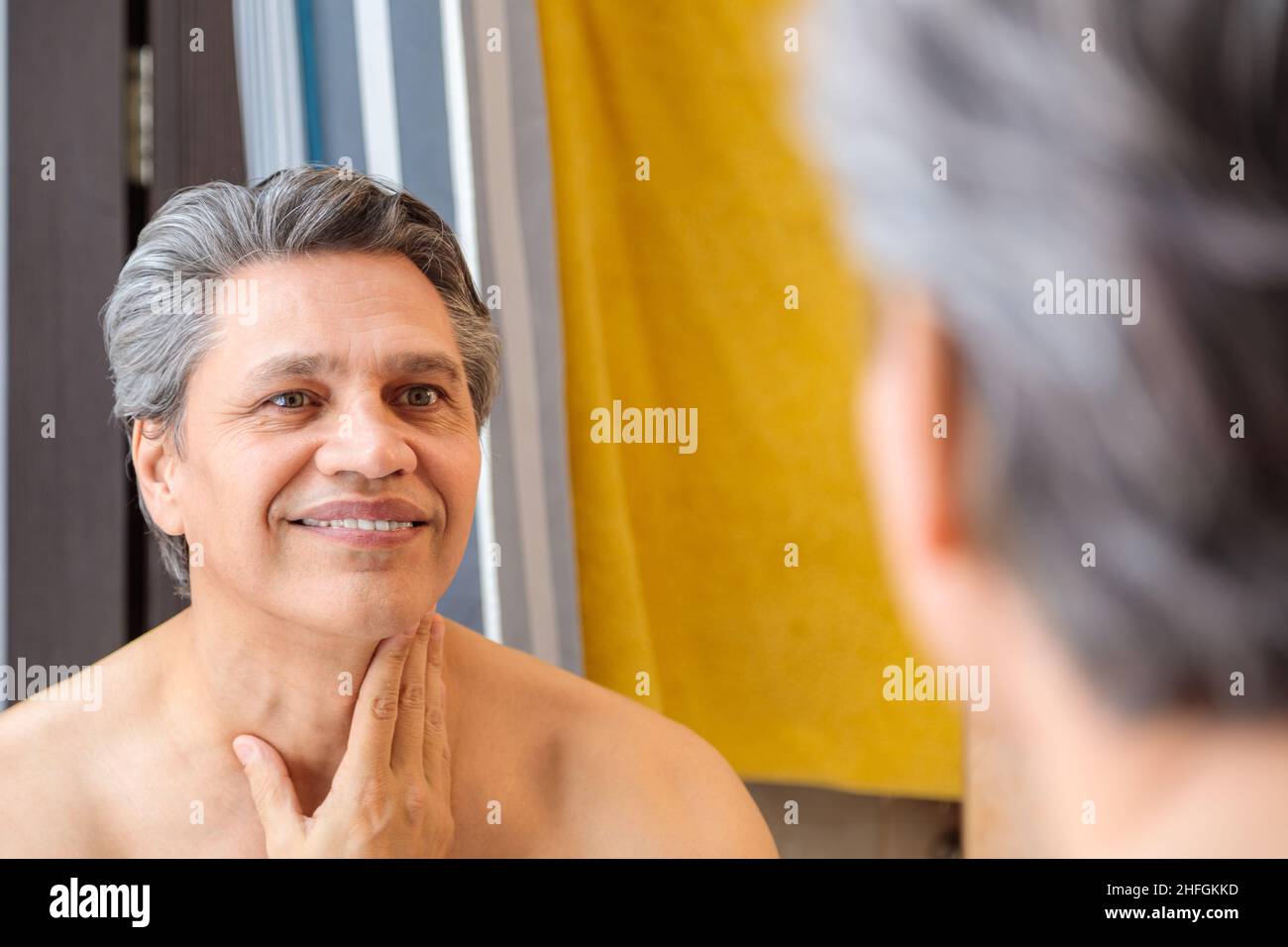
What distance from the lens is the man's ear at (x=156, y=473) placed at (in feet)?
3.20

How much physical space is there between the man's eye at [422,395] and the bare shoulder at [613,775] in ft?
0.84

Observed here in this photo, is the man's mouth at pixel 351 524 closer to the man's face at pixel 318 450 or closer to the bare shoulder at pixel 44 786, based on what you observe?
the man's face at pixel 318 450

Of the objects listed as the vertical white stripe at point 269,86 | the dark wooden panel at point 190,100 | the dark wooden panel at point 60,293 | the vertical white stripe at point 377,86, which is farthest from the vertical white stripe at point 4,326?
the vertical white stripe at point 377,86

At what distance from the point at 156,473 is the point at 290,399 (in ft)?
0.54

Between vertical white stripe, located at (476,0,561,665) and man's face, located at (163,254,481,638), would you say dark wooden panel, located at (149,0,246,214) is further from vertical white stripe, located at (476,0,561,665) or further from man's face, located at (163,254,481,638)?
man's face, located at (163,254,481,638)

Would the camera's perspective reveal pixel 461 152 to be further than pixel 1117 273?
Yes

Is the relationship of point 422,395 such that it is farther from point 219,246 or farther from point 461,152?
point 461,152

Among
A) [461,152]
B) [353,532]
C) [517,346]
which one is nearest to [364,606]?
[353,532]

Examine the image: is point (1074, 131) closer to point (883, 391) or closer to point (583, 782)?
point (883, 391)

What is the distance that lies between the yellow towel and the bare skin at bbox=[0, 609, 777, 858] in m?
0.23

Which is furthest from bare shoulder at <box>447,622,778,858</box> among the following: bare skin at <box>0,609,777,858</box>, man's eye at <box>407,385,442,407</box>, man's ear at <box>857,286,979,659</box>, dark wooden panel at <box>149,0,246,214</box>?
man's ear at <box>857,286,979,659</box>

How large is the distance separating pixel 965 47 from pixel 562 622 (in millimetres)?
1010

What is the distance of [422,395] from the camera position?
37.9 inches
